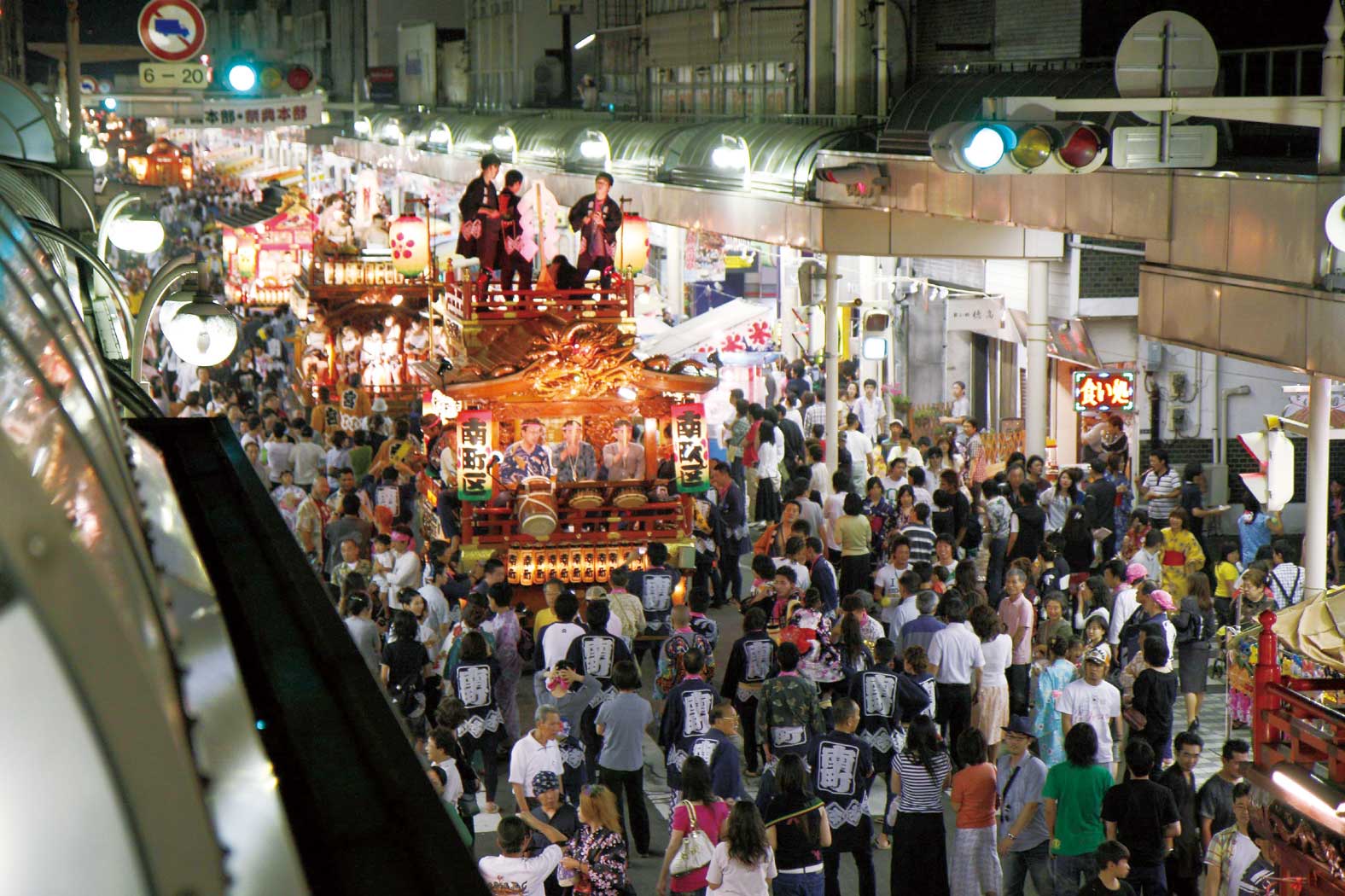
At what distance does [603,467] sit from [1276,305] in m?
7.89

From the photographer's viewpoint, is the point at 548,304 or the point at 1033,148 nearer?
the point at 1033,148

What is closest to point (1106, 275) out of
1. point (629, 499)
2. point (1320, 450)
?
point (629, 499)

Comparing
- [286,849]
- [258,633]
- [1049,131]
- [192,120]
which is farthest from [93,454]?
[192,120]

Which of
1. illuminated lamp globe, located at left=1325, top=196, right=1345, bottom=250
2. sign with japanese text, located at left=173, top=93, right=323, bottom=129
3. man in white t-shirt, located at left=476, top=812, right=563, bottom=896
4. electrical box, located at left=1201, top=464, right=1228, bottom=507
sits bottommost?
electrical box, located at left=1201, top=464, right=1228, bottom=507

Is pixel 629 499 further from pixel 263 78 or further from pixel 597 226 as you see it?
pixel 263 78

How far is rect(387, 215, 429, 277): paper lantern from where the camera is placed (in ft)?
83.0

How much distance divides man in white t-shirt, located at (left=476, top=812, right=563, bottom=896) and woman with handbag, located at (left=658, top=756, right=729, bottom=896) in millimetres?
825

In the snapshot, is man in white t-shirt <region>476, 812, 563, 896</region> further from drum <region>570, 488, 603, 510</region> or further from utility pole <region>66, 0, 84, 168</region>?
utility pole <region>66, 0, 84, 168</region>

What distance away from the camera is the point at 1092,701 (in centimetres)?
1045

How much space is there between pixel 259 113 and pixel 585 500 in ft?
46.9

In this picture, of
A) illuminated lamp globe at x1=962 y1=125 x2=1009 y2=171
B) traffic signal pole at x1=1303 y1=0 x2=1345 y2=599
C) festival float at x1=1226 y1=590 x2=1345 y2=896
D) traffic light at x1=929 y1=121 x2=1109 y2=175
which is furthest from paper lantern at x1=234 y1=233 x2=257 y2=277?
festival float at x1=1226 y1=590 x2=1345 y2=896

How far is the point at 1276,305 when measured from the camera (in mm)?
11602

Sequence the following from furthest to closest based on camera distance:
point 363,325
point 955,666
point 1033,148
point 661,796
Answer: point 363,325, point 661,796, point 955,666, point 1033,148

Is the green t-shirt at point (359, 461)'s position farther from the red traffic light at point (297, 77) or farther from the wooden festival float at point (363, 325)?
the red traffic light at point (297, 77)
